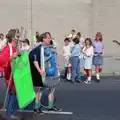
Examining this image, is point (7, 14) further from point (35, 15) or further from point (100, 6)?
point (100, 6)

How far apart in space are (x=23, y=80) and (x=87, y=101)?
3.33 meters

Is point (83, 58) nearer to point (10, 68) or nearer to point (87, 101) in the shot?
point (87, 101)

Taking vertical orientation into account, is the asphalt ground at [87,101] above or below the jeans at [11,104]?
below

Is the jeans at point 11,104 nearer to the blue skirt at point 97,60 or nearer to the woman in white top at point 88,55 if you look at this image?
the woman in white top at point 88,55

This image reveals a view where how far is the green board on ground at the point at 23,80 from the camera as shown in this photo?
8.16 meters

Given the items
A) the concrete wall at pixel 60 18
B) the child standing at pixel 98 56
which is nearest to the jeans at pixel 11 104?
the child standing at pixel 98 56

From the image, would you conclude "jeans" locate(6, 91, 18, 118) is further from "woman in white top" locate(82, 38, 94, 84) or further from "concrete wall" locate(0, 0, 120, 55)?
"concrete wall" locate(0, 0, 120, 55)

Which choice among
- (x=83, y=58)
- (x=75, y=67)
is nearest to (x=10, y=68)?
(x=75, y=67)

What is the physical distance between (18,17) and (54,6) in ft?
6.05

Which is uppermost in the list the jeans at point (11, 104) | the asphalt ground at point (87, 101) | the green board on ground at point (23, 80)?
the green board on ground at point (23, 80)

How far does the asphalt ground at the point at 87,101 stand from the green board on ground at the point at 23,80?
87 cm

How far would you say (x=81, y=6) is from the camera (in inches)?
840

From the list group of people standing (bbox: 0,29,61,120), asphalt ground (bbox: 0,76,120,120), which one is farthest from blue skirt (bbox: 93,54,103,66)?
group of people standing (bbox: 0,29,61,120)

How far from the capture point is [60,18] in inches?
850
